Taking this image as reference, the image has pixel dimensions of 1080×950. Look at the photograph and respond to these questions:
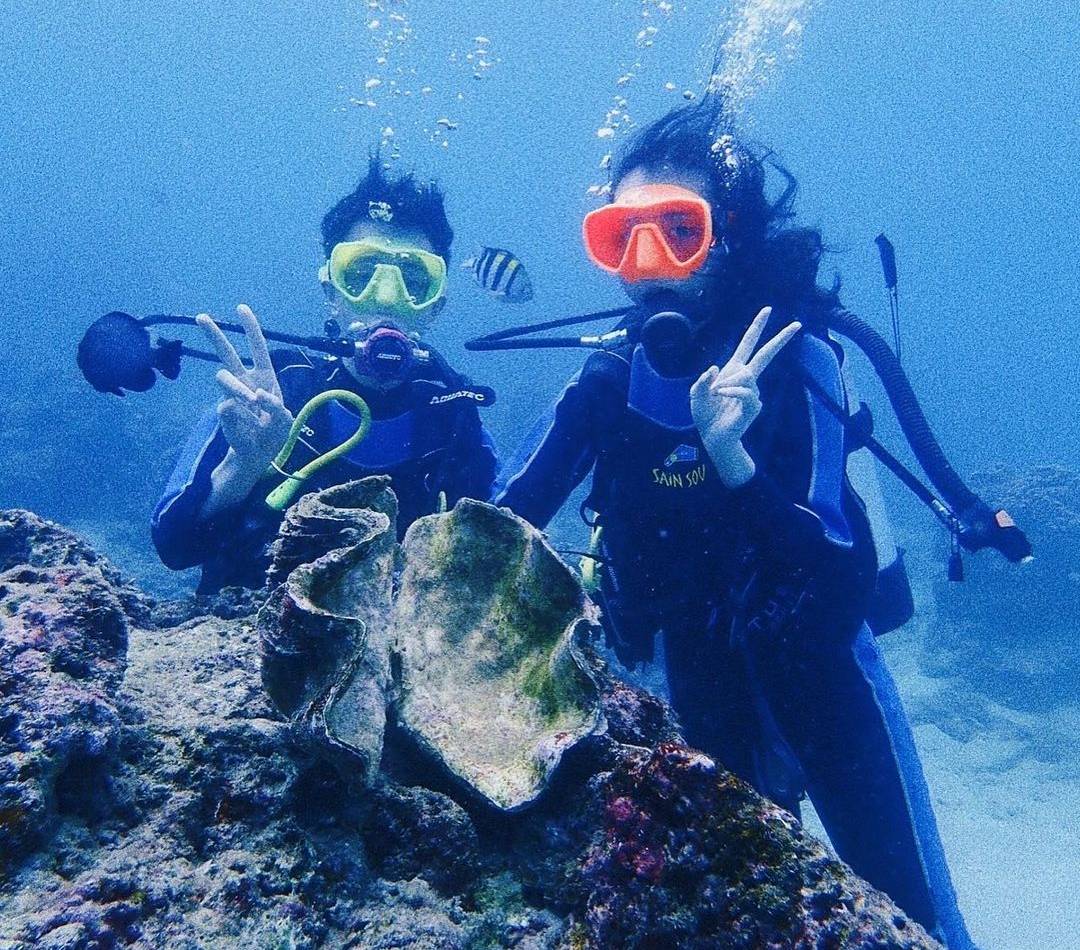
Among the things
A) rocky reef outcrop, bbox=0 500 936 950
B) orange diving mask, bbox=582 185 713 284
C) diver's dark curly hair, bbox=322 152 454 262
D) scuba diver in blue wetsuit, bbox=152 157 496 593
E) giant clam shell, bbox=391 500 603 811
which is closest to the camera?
rocky reef outcrop, bbox=0 500 936 950

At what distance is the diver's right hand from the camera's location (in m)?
3.02

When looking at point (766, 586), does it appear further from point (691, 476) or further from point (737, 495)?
point (691, 476)

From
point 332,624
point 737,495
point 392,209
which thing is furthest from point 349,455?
point 332,624

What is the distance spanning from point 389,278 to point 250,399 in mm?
1840

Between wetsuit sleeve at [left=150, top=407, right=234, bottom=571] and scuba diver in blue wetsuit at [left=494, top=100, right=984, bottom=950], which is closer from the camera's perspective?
scuba diver in blue wetsuit at [left=494, top=100, right=984, bottom=950]

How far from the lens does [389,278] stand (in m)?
4.56

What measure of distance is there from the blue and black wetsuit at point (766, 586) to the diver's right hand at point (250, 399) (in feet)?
4.11

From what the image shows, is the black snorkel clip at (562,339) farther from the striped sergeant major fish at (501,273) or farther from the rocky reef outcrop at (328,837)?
the striped sergeant major fish at (501,273)

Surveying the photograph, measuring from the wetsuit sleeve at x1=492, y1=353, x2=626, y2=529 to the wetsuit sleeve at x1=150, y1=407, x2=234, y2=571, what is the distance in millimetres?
1668

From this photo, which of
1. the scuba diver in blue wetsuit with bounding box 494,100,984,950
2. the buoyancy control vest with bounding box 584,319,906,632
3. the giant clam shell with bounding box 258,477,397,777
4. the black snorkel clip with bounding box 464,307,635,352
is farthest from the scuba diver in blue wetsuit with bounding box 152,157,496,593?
the giant clam shell with bounding box 258,477,397,777

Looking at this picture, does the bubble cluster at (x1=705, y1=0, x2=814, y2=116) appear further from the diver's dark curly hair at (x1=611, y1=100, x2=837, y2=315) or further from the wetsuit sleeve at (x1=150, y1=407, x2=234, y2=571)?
the wetsuit sleeve at (x1=150, y1=407, x2=234, y2=571)

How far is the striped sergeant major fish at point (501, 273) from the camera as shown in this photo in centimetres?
729

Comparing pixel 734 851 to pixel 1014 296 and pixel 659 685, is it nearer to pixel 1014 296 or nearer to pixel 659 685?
pixel 659 685

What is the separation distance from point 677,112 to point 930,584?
1500 centimetres
